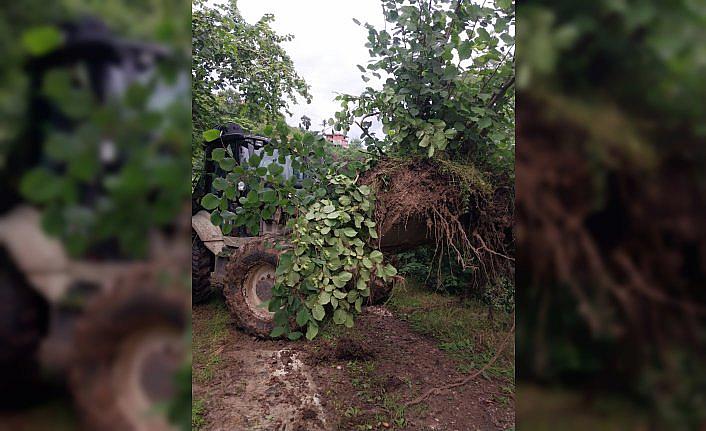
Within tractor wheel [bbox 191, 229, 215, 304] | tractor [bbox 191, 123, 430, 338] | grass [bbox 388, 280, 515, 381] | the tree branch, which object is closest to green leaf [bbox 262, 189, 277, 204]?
tractor [bbox 191, 123, 430, 338]

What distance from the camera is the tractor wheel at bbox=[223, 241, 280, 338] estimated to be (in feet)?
12.7

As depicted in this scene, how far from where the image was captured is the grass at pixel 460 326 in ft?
11.3
